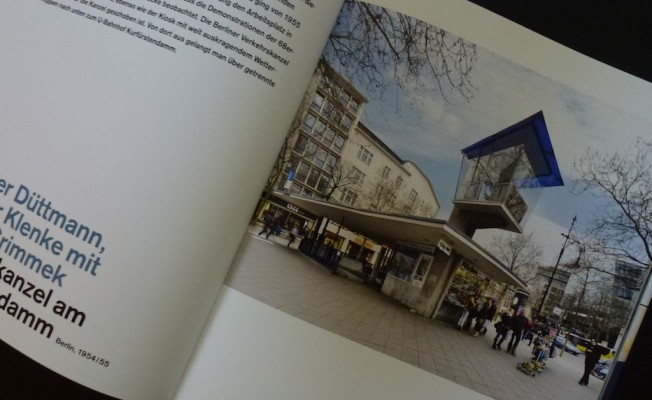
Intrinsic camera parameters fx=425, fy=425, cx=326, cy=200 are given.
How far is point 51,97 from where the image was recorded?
101 centimetres

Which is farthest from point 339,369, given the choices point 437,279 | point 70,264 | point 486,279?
point 70,264

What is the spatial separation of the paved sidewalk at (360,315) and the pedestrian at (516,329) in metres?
0.03

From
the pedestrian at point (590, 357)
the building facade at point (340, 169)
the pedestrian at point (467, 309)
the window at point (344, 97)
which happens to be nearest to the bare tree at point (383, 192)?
the building facade at point (340, 169)

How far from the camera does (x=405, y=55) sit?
115 centimetres

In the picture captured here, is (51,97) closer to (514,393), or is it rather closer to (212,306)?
(212,306)

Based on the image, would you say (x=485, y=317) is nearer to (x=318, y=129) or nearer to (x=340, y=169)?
(x=340, y=169)

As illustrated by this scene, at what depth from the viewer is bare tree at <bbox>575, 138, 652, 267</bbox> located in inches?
46.6

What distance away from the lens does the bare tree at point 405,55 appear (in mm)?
1143

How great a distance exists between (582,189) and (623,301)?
13.5 inches

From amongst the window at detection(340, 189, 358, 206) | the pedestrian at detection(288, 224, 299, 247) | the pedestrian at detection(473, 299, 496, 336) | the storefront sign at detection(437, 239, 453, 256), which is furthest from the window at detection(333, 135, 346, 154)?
the pedestrian at detection(473, 299, 496, 336)

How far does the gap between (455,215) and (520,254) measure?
0.72ft

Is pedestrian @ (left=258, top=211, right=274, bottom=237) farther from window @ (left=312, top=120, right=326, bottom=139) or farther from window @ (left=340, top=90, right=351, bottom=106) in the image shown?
window @ (left=340, top=90, right=351, bottom=106)
